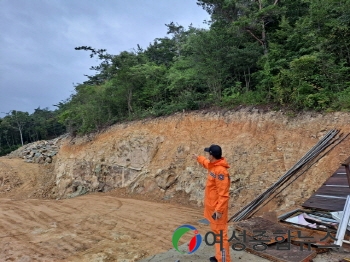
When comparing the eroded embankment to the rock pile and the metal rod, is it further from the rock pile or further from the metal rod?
the rock pile

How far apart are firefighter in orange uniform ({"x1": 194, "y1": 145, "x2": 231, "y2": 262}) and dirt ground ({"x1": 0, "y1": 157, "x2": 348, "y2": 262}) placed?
4.70ft

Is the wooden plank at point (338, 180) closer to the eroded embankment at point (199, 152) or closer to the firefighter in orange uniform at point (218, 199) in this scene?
the eroded embankment at point (199, 152)

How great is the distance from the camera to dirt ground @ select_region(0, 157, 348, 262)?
484 centimetres

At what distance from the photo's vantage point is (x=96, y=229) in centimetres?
632

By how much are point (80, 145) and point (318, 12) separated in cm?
1499

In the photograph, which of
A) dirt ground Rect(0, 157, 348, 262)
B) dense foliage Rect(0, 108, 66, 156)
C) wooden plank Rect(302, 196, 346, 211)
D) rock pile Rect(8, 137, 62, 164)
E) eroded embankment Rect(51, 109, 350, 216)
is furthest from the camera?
dense foliage Rect(0, 108, 66, 156)

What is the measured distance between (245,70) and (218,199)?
31.7ft

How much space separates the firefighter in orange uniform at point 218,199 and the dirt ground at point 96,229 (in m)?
1.43

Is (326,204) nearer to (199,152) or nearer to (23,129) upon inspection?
(199,152)

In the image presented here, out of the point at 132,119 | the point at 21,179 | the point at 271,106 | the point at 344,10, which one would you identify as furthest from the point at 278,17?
the point at 21,179

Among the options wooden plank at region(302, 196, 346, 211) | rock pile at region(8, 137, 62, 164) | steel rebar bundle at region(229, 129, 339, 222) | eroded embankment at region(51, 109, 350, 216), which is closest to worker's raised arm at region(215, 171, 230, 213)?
wooden plank at region(302, 196, 346, 211)

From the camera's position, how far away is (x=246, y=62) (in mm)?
11188

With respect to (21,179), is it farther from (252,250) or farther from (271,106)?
(252,250)

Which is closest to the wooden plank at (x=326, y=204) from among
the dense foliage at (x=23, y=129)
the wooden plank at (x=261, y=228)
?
the wooden plank at (x=261, y=228)
